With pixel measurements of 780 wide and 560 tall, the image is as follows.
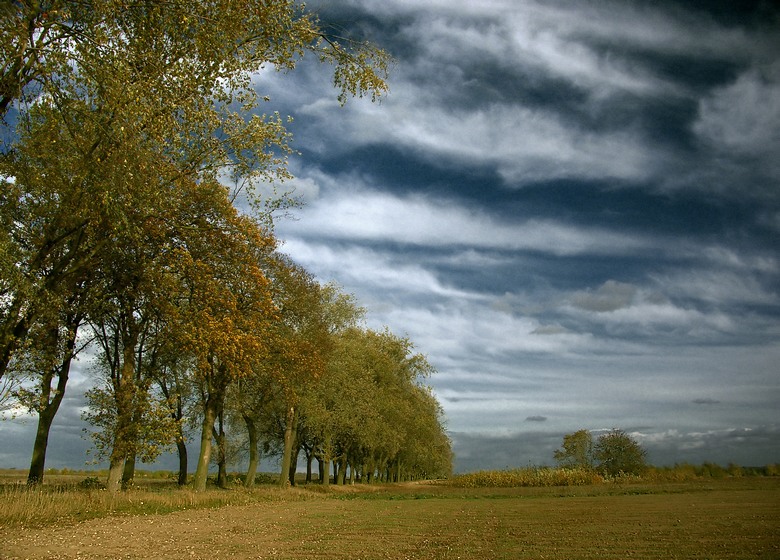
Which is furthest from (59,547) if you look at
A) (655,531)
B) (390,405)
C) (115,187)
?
(390,405)

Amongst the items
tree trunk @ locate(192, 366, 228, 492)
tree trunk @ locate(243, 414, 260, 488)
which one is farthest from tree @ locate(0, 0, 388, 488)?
tree trunk @ locate(243, 414, 260, 488)

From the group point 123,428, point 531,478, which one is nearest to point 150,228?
point 123,428

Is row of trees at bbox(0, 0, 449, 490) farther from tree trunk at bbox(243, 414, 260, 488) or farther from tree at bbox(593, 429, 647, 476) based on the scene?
tree at bbox(593, 429, 647, 476)

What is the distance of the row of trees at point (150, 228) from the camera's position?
42.0 ft

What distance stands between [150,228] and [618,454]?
188 ft

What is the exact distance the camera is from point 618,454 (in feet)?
209

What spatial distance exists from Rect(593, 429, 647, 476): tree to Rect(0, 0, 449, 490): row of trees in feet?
102

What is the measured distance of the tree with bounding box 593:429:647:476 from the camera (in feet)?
203

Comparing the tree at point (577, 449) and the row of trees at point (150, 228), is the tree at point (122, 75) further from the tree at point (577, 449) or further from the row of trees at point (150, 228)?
the tree at point (577, 449)

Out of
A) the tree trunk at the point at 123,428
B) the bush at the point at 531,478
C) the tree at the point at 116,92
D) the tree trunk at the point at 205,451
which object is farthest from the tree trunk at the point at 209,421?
the bush at the point at 531,478

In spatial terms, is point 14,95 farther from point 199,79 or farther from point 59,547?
point 59,547

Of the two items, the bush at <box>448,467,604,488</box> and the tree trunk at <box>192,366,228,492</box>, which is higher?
the tree trunk at <box>192,366,228,492</box>

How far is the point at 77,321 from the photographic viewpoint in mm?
27969

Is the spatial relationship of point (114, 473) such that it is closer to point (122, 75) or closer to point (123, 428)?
point (123, 428)
